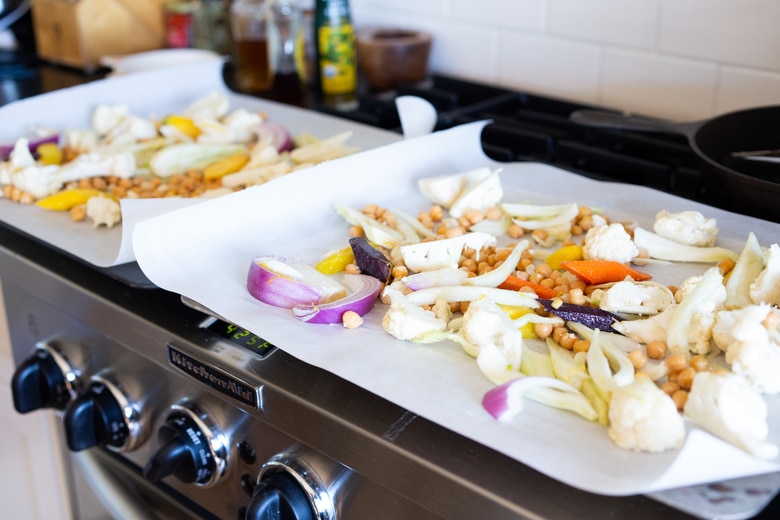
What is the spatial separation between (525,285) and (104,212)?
21.4 inches

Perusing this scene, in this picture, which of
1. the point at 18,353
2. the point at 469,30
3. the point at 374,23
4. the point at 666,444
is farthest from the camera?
the point at 374,23

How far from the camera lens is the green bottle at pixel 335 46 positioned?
63.3 inches

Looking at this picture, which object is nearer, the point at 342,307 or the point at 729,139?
the point at 342,307

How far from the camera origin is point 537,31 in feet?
4.95

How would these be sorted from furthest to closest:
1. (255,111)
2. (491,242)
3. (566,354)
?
(255,111) → (491,242) → (566,354)

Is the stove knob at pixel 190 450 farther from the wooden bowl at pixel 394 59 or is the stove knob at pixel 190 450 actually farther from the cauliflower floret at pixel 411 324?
the wooden bowl at pixel 394 59

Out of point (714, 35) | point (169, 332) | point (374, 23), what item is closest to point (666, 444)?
point (169, 332)

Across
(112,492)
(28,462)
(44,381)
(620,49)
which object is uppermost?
(620,49)

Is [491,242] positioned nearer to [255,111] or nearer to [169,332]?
[169,332]

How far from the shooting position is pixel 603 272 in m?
0.93

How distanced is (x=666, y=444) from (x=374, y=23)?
1317mm

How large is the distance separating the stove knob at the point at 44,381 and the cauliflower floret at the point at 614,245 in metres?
0.65

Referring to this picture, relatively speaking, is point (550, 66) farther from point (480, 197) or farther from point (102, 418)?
point (102, 418)

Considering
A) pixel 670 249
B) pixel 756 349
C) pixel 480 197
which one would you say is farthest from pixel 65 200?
pixel 756 349
